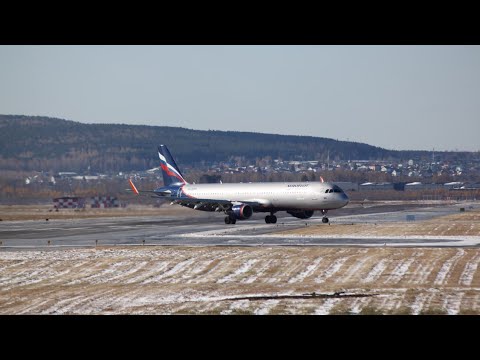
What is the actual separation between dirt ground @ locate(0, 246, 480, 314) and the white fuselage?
99.3 ft

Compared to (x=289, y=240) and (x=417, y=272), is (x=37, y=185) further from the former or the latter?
(x=417, y=272)

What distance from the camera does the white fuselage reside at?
243 ft

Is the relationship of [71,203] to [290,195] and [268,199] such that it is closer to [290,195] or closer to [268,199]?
[268,199]

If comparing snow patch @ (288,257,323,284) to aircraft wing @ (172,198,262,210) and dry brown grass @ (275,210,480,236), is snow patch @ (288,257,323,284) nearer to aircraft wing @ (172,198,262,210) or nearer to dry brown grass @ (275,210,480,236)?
dry brown grass @ (275,210,480,236)

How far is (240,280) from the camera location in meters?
33.6

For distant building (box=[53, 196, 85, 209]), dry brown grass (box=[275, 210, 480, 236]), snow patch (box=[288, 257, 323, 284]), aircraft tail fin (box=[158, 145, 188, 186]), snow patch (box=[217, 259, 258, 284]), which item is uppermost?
aircraft tail fin (box=[158, 145, 188, 186])

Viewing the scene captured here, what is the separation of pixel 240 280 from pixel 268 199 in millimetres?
43149

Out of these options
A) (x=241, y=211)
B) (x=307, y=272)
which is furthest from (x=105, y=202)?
(x=307, y=272)

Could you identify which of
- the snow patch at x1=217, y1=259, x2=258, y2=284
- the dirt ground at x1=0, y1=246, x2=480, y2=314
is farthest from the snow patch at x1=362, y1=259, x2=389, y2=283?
the snow patch at x1=217, y1=259, x2=258, y2=284
